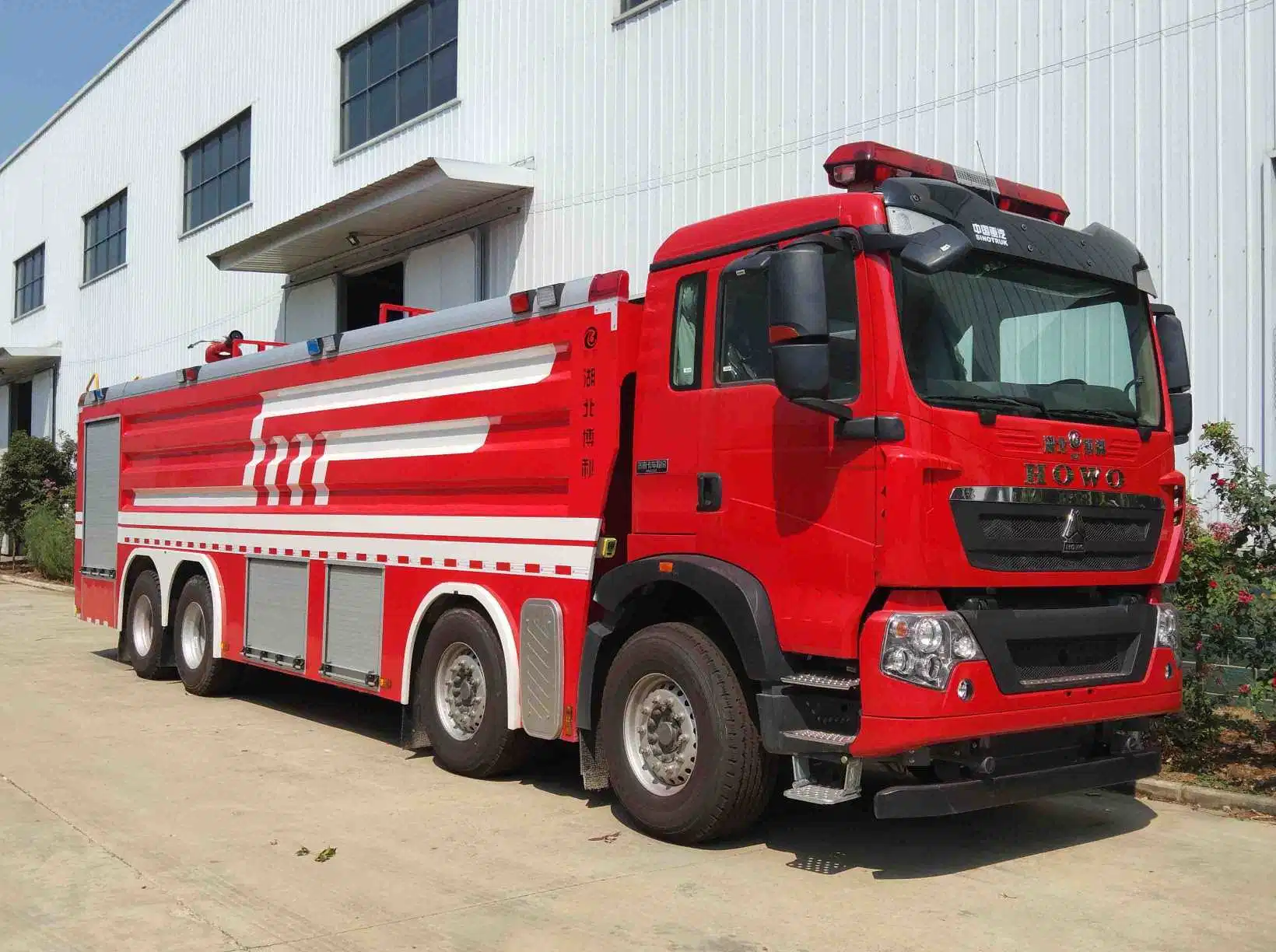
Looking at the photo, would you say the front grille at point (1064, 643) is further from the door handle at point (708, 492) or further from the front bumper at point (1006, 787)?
the door handle at point (708, 492)

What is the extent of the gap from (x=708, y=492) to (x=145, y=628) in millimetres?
7924

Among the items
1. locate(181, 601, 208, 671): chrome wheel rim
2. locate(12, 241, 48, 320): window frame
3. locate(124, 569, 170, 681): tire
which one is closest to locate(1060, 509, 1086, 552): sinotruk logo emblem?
locate(181, 601, 208, 671): chrome wheel rim

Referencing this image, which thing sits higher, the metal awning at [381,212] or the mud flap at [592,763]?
the metal awning at [381,212]

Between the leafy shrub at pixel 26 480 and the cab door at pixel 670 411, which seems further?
the leafy shrub at pixel 26 480

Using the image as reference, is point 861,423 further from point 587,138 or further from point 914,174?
point 587,138

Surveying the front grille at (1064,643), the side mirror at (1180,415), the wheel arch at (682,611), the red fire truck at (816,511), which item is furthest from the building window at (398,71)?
the front grille at (1064,643)

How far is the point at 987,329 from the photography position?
586 centimetres

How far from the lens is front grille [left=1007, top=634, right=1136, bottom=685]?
5.71 meters

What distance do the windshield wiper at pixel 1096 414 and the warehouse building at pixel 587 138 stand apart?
2.93 meters

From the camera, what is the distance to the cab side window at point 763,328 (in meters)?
5.66

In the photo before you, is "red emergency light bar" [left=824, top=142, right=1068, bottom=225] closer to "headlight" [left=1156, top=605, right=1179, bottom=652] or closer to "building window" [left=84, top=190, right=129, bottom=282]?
"headlight" [left=1156, top=605, right=1179, bottom=652]

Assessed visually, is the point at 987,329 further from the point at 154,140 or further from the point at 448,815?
the point at 154,140

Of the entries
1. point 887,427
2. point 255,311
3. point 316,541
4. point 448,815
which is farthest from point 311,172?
point 887,427

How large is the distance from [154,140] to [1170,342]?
25.0m
